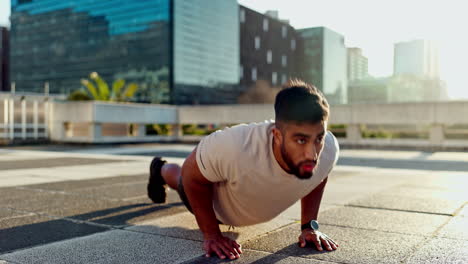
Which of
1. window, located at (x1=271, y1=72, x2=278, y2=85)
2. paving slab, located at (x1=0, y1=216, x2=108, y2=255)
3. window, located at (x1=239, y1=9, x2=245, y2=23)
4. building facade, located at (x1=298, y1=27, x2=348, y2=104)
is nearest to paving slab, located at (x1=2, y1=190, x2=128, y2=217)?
paving slab, located at (x1=0, y1=216, x2=108, y2=255)

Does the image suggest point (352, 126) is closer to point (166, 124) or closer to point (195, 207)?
point (166, 124)

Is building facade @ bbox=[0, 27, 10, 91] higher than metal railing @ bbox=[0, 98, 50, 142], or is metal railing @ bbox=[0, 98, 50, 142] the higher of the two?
building facade @ bbox=[0, 27, 10, 91]

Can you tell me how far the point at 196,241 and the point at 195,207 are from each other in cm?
44

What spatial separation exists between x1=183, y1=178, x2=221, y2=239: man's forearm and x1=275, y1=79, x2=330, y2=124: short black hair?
803 millimetres

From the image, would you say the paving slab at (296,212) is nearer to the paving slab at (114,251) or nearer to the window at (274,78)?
the paving slab at (114,251)

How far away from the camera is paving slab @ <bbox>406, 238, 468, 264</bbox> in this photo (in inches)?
108

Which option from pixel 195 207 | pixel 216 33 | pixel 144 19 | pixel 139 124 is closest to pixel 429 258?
pixel 195 207

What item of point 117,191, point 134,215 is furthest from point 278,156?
point 117,191

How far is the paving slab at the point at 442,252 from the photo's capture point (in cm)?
275

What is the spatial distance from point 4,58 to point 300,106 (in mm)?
113165

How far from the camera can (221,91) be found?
80.3 meters

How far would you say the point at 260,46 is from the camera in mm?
85188

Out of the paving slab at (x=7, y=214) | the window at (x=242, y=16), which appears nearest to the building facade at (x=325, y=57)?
the window at (x=242, y=16)

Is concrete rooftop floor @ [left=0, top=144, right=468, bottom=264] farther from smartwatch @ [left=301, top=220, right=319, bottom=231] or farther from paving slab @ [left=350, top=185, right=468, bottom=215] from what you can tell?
smartwatch @ [left=301, top=220, right=319, bottom=231]
